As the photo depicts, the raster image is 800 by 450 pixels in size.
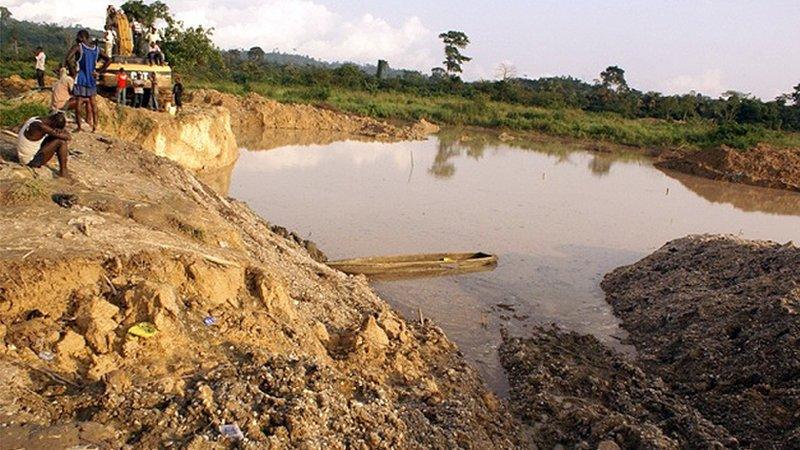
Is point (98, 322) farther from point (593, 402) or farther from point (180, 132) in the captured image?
point (180, 132)

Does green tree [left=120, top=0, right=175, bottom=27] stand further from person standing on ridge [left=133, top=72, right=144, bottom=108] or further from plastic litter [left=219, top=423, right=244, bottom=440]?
Answer: plastic litter [left=219, top=423, right=244, bottom=440]

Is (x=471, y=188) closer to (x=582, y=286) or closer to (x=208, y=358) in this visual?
(x=582, y=286)

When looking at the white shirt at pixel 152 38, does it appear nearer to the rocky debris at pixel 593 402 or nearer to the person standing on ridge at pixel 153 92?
the person standing on ridge at pixel 153 92

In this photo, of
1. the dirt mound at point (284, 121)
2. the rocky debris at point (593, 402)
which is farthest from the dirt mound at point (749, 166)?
the rocky debris at point (593, 402)

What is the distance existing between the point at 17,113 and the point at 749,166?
29.2m

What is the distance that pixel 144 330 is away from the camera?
486 centimetres

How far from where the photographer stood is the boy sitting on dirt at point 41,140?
691 cm

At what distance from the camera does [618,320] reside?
10750 millimetres

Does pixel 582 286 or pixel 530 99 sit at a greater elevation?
pixel 530 99

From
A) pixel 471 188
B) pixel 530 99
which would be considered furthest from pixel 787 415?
pixel 530 99

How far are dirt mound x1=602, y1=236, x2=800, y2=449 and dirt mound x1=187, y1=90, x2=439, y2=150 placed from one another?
2024 centimetres

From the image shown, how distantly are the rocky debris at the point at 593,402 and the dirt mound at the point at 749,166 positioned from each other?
918 inches

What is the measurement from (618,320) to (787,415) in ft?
13.3

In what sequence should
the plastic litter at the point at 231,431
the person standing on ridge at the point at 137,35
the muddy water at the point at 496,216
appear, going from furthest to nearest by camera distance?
the person standing on ridge at the point at 137,35 < the muddy water at the point at 496,216 < the plastic litter at the point at 231,431
